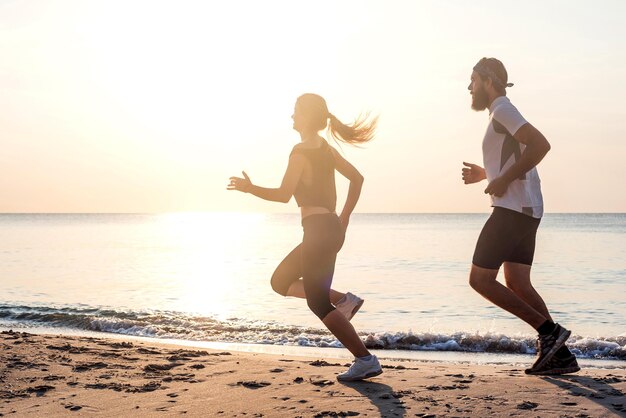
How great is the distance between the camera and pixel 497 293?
5.24 meters

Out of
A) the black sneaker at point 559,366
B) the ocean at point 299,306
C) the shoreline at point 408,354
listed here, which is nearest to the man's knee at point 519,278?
the black sneaker at point 559,366

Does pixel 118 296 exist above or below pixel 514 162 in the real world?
below

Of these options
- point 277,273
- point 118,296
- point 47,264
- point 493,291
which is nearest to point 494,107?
point 493,291

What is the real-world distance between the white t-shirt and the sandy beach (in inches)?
49.0

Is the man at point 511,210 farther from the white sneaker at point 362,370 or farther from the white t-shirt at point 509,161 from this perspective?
the white sneaker at point 362,370

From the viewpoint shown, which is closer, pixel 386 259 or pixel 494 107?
pixel 494 107

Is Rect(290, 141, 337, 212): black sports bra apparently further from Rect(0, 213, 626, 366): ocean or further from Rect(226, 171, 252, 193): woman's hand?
Rect(0, 213, 626, 366): ocean

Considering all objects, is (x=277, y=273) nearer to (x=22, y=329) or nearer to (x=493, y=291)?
(x=493, y=291)

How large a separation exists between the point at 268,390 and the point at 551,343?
204 centimetres

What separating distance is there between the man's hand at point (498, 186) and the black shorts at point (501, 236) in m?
0.13

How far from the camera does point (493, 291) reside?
17.2 ft

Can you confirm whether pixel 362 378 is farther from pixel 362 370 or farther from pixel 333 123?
pixel 333 123

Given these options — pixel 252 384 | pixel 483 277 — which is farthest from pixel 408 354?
pixel 483 277

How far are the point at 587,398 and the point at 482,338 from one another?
4743 mm
